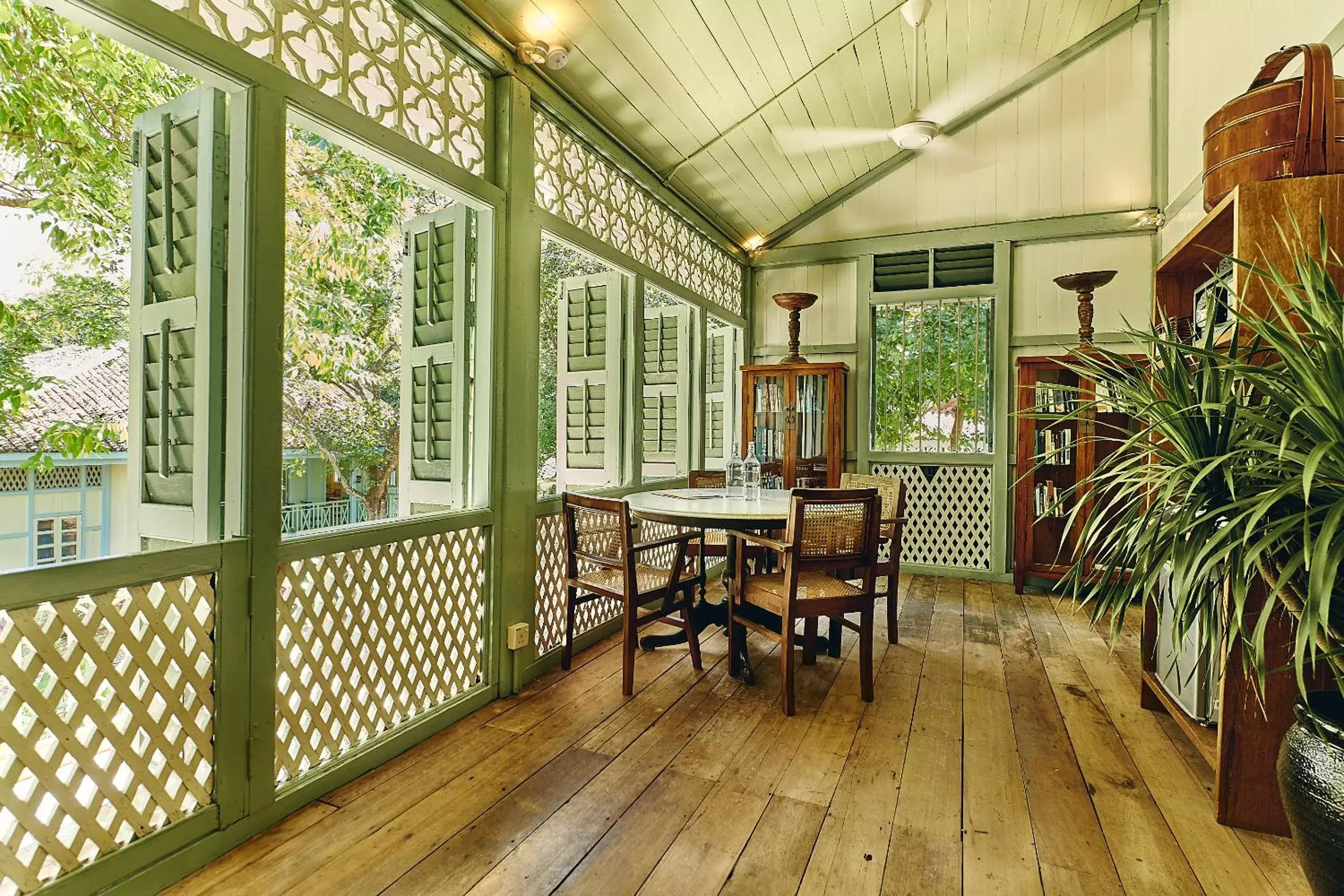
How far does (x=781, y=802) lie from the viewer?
205 cm

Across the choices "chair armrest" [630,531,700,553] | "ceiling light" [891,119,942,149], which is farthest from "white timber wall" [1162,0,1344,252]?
"chair armrest" [630,531,700,553]

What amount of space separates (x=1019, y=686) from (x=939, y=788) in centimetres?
115

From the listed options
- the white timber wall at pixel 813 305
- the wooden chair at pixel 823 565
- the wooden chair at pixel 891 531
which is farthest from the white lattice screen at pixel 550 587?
the white timber wall at pixel 813 305

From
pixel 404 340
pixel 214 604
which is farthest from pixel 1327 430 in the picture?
pixel 404 340

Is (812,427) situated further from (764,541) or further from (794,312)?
(764,541)

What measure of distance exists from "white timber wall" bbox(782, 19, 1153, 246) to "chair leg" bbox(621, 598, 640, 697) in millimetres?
4179

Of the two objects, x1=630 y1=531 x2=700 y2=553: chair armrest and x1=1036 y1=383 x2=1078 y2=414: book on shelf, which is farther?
x1=1036 y1=383 x2=1078 y2=414: book on shelf

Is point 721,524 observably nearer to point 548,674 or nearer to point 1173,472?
point 548,674

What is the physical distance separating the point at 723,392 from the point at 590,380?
176 cm

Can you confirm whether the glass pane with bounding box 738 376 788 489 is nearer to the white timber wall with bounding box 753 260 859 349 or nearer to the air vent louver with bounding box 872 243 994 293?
the white timber wall with bounding box 753 260 859 349

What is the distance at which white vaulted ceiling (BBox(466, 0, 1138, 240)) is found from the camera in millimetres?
3021

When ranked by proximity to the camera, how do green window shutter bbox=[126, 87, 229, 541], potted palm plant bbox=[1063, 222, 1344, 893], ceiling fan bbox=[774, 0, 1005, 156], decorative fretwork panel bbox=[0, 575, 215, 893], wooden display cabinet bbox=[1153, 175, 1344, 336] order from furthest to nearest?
ceiling fan bbox=[774, 0, 1005, 156]
wooden display cabinet bbox=[1153, 175, 1344, 336]
green window shutter bbox=[126, 87, 229, 541]
decorative fretwork panel bbox=[0, 575, 215, 893]
potted palm plant bbox=[1063, 222, 1344, 893]

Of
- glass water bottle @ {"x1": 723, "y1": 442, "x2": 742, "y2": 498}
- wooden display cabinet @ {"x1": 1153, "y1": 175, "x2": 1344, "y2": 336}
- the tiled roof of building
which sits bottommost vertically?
glass water bottle @ {"x1": 723, "y1": 442, "x2": 742, "y2": 498}

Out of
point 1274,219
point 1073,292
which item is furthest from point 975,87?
point 1274,219
